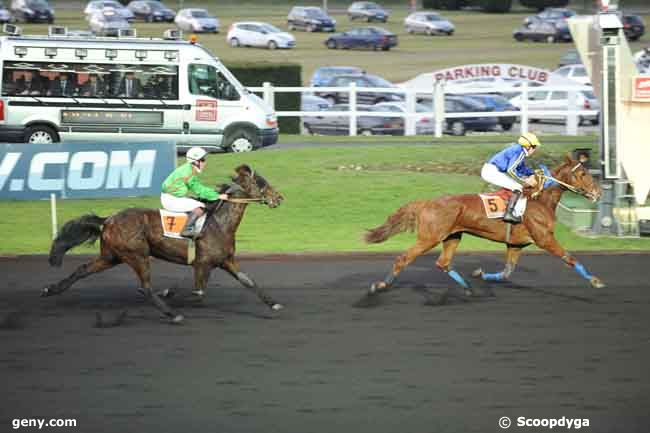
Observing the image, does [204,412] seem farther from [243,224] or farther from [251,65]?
[251,65]

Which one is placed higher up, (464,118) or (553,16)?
(553,16)

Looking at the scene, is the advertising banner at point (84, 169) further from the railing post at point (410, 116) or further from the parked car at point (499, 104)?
the parked car at point (499, 104)

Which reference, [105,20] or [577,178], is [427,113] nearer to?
[577,178]

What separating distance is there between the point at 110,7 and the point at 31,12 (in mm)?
4747

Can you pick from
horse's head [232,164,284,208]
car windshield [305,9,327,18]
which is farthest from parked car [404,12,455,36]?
horse's head [232,164,284,208]

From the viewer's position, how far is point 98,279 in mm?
14367

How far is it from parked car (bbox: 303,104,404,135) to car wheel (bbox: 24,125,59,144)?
10.3 meters

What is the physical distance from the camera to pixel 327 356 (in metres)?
10.5

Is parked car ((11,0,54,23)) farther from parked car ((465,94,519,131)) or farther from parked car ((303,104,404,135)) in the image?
parked car ((465,94,519,131))

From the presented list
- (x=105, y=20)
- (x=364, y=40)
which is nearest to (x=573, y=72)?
(x=364, y=40)

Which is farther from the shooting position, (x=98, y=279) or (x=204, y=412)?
(x=98, y=279)

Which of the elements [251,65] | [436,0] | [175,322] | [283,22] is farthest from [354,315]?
[436,0]

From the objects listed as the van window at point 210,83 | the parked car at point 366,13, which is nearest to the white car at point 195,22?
the parked car at point 366,13

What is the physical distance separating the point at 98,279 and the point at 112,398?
5.36 m
